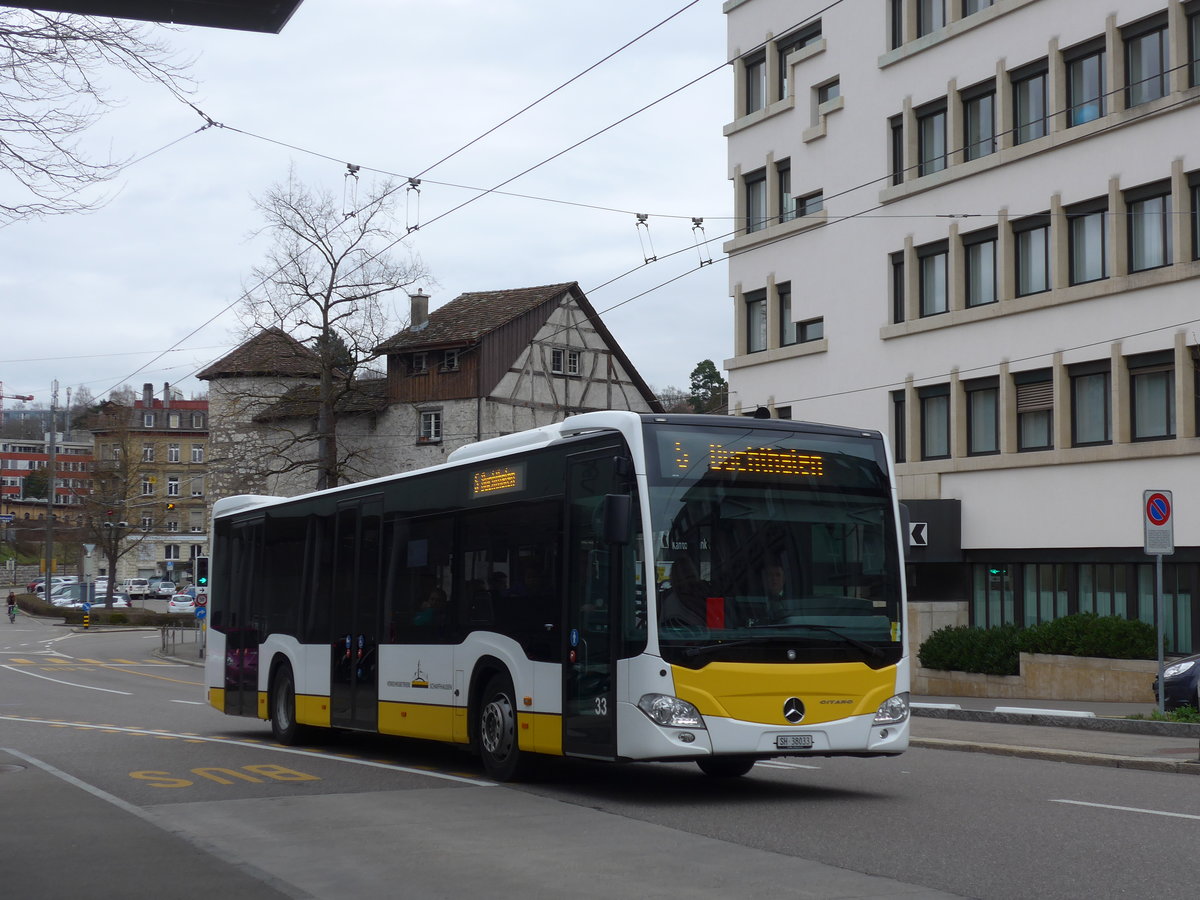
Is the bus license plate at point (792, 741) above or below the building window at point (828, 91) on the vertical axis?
below

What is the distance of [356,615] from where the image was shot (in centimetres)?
1727

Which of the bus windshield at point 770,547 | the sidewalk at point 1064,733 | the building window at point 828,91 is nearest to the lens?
the bus windshield at point 770,547

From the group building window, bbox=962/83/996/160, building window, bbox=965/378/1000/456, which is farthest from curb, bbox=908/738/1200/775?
building window, bbox=962/83/996/160

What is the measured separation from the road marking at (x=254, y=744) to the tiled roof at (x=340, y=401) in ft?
89.9

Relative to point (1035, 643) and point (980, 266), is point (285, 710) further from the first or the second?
point (980, 266)

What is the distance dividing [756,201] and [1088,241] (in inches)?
Result: 428

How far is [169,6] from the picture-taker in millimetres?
8844

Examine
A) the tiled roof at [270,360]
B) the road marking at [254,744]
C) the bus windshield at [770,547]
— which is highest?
the tiled roof at [270,360]

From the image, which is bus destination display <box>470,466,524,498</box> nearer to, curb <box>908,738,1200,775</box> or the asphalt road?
the asphalt road

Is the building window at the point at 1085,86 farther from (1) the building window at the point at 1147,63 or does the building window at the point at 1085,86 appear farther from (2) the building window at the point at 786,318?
(2) the building window at the point at 786,318

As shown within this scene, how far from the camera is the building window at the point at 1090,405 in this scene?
92.4 ft

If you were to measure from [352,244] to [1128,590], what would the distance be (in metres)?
28.5

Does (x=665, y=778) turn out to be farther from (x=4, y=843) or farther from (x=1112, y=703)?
(x=1112, y=703)

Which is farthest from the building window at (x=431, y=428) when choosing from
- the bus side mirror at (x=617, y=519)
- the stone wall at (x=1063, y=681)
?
the bus side mirror at (x=617, y=519)
